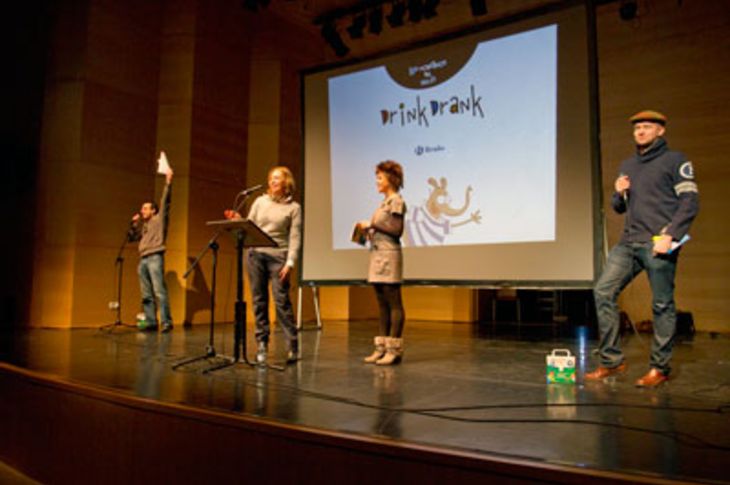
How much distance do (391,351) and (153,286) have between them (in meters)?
3.43

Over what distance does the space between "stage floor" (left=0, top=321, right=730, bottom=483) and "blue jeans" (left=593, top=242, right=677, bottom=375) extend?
0.55 ft

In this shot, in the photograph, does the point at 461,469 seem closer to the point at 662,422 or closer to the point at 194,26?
the point at 662,422

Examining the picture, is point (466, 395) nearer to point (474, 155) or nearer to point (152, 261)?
point (474, 155)

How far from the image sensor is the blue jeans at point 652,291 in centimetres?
274

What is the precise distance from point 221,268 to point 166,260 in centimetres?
67

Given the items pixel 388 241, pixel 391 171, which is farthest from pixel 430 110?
pixel 388 241

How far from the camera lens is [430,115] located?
510 cm

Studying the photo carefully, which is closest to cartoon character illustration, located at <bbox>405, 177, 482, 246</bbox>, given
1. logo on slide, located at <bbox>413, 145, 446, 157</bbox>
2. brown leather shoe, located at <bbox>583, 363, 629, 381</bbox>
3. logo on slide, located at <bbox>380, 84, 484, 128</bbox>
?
logo on slide, located at <bbox>413, 145, 446, 157</bbox>

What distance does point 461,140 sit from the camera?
16.2ft

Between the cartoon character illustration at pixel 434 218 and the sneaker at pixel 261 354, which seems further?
the cartoon character illustration at pixel 434 218

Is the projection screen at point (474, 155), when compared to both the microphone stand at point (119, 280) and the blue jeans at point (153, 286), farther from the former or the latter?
the microphone stand at point (119, 280)

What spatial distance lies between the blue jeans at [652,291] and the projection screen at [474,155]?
142 cm

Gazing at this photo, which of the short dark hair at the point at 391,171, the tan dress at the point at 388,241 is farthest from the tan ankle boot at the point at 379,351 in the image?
the short dark hair at the point at 391,171

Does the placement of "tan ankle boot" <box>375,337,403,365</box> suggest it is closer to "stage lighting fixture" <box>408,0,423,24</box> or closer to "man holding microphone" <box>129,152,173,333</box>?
"man holding microphone" <box>129,152,173,333</box>
